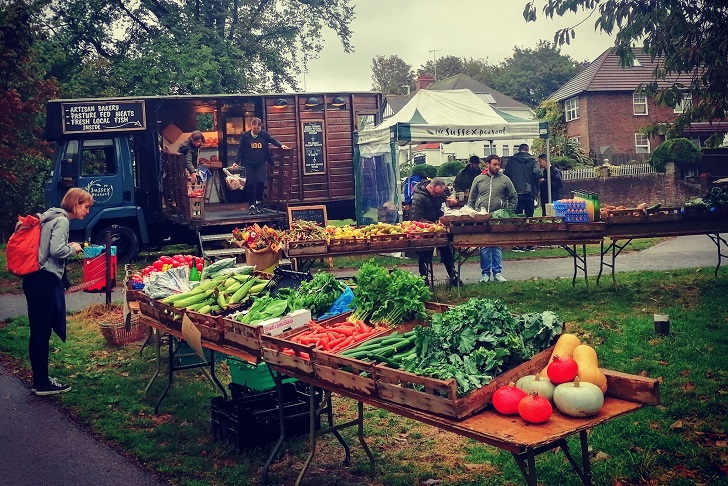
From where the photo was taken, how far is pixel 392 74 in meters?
77.1

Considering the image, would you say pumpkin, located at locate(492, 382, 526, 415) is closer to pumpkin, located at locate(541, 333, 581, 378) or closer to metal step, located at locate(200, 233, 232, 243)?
pumpkin, located at locate(541, 333, 581, 378)

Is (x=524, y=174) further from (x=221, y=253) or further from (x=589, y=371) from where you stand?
(x=589, y=371)

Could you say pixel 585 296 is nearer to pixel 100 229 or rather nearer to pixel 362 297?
pixel 362 297

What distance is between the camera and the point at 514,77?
75562mm

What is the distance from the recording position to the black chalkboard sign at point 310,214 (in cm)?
1650

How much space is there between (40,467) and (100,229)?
11.9m

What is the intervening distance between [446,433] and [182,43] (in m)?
21.9

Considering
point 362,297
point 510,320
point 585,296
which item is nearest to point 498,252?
point 585,296

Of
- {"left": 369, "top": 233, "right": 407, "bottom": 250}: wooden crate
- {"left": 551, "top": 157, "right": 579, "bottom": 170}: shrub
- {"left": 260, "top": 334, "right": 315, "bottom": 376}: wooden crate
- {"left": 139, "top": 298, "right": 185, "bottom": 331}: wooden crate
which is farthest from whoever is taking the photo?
{"left": 551, "top": 157, "right": 579, "bottom": 170}: shrub

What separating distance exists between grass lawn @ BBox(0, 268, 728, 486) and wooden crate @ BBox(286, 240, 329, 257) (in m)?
2.60

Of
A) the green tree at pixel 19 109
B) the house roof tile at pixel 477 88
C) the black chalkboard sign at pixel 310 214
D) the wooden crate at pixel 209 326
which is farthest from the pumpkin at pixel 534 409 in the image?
the house roof tile at pixel 477 88

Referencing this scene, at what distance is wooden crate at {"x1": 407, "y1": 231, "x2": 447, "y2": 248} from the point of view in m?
11.3

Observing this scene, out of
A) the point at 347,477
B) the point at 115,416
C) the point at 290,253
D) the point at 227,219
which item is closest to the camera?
the point at 347,477

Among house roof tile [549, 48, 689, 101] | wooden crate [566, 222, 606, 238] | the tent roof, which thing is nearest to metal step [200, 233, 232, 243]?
the tent roof
